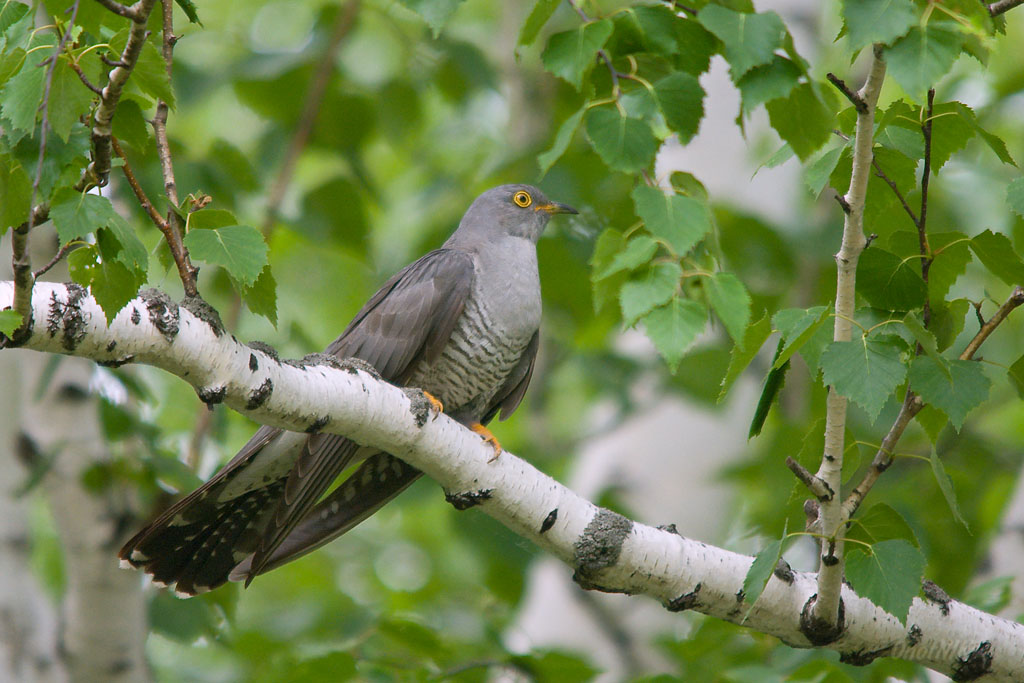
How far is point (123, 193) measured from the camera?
3.38m

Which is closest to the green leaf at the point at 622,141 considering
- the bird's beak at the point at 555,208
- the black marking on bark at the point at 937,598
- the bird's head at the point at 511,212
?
the black marking on bark at the point at 937,598

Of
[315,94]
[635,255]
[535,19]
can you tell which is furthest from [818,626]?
[315,94]

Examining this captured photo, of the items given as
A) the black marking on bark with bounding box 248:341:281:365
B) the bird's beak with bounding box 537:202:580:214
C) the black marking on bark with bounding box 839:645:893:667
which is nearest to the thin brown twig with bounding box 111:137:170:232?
the black marking on bark with bounding box 248:341:281:365

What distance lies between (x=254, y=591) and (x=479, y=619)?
4.36 metres

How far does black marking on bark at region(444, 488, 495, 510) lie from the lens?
2.37 meters

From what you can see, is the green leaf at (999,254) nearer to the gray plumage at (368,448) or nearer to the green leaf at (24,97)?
the gray plumage at (368,448)

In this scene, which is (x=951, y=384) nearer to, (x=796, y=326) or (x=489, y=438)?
(x=796, y=326)

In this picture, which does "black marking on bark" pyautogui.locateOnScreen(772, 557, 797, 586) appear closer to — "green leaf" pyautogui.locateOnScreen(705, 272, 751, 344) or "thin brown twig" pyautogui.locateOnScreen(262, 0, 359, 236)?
"green leaf" pyautogui.locateOnScreen(705, 272, 751, 344)

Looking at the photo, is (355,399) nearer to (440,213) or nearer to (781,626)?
(781,626)

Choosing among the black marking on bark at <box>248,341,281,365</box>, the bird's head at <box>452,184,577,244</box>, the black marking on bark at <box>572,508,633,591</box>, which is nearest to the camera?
the black marking on bark at <box>248,341,281,365</box>

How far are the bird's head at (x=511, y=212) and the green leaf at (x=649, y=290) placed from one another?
5.84ft

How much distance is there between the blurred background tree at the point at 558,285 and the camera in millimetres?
2082

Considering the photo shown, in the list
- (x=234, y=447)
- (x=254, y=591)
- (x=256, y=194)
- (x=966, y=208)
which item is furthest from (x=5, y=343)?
(x=254, y=591)

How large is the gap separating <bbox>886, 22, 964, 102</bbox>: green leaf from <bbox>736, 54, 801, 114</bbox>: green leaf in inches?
11.6
